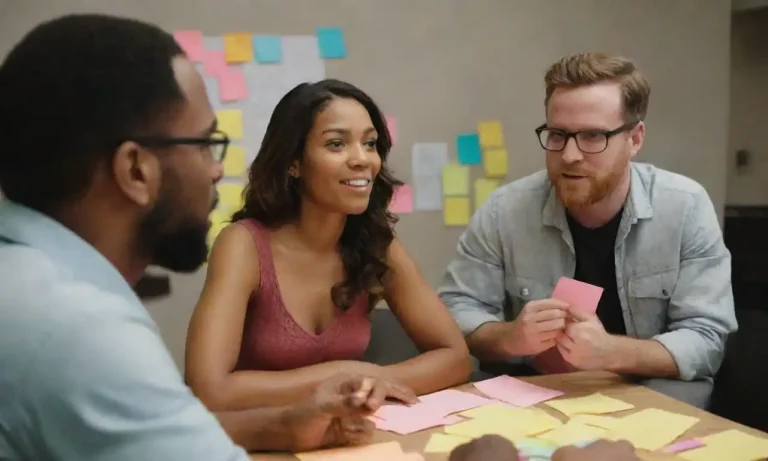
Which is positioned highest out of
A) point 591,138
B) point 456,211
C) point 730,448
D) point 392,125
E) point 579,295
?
point 392,125

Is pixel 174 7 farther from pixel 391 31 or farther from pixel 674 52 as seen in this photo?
pixel 674 52

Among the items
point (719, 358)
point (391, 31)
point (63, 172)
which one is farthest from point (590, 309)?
point (391, 31)

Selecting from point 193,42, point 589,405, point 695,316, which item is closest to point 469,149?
point 193,42

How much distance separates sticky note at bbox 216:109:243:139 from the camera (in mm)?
2670

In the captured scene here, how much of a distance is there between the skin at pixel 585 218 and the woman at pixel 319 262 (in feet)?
0.49

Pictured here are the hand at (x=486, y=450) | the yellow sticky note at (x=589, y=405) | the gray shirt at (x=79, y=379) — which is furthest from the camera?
the yellow sticky note at (x=589, y=405)

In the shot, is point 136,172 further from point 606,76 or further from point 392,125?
point 392,125

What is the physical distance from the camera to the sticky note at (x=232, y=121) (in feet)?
8.76

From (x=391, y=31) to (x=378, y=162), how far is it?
3.80 feet

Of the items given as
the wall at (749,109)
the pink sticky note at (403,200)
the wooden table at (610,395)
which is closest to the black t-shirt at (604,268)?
the wooden table at (610,395)

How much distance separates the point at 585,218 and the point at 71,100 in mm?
1544

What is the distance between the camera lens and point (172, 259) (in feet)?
3.43

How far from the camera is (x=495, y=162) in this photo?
303cm

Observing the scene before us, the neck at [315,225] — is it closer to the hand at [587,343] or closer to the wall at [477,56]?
the hand at [587,343]
